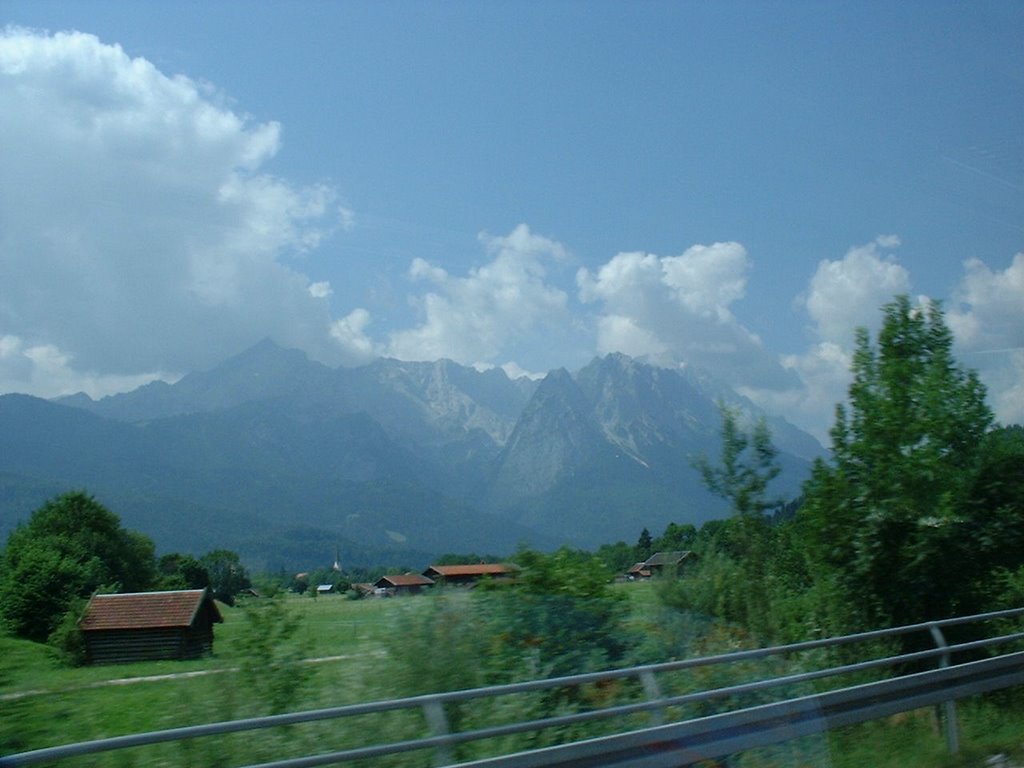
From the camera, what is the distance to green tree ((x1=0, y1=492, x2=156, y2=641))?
Result: 7.93m

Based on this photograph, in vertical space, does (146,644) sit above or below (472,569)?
below

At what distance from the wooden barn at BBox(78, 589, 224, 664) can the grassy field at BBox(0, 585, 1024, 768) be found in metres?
0.14

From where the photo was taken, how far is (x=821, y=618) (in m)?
18.2

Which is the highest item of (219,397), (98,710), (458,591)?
(219,397)

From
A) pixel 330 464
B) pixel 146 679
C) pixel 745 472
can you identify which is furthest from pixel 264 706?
pixel 330 464

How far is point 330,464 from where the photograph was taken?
2492cm

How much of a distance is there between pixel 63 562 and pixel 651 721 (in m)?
5.05

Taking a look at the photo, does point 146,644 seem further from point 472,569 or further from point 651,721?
point 651,721

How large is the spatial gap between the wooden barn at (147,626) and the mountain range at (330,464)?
2308 millimetres

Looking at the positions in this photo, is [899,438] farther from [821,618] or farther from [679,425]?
[679,425]

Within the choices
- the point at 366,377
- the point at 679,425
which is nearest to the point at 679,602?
the point at 366,377

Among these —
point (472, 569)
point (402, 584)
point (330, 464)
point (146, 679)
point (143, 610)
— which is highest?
point (330, 464)

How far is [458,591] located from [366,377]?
2109 centimetres

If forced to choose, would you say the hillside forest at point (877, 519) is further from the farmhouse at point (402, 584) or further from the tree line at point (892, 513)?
the farmhouse at point (402, 584)
